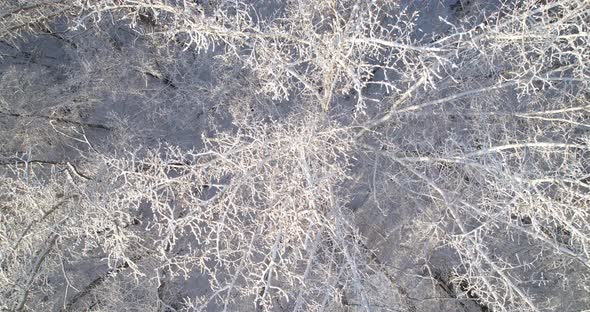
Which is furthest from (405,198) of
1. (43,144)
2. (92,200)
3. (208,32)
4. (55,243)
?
(43,144)

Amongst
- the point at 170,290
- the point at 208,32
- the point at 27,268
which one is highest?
the point at 208,32

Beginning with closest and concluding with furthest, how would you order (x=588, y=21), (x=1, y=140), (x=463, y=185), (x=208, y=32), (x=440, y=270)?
(x=208, y=32) < (x=588, y=21) < (x=463, y=185) < (x=1, y=140) < (x=440, y=270)

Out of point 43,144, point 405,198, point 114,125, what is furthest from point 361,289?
point 43,144

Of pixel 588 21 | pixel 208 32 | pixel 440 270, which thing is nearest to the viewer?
pixel 208 32

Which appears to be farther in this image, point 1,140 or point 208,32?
point 1,140

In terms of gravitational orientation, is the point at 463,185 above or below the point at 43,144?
above

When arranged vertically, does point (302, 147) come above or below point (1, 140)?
above

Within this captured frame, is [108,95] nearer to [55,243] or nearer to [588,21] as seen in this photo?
[55,243]

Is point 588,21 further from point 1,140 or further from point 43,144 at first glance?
point 1,140

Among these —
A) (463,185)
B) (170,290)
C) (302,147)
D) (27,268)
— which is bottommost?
(170,290)
